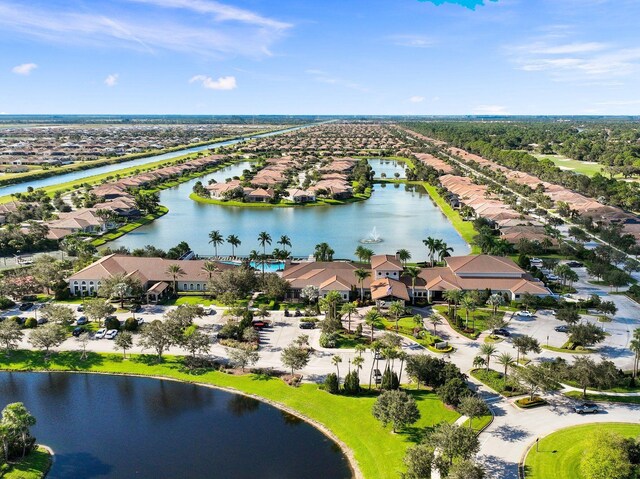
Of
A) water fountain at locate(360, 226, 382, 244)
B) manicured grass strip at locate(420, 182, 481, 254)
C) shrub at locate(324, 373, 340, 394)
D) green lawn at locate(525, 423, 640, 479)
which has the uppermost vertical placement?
manicured grass strip at locate(420, 182, 481, 254)

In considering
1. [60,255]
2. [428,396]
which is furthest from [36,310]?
[428,396]

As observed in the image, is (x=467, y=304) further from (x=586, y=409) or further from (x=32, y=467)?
(x=32, y=467)

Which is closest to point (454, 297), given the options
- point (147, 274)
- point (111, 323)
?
point (111, 323)

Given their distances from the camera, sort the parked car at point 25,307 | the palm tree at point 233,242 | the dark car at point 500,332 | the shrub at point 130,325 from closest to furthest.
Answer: the shrub at point 130,325 < the dark car at point 500,332 < the parked car at point 25,307 < the palm tree at point 233,242

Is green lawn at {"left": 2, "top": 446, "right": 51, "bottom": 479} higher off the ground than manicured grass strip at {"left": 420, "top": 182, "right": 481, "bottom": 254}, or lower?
lower

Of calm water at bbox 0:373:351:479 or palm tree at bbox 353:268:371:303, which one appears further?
palm tree at bbox 353:268:371:303

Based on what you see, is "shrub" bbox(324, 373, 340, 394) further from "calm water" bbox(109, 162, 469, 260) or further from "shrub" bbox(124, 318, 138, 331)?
"calm water" bbox(109, 162, 469, 260)

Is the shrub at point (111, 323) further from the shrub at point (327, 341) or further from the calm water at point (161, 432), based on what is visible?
the shrub at point (327, 341)

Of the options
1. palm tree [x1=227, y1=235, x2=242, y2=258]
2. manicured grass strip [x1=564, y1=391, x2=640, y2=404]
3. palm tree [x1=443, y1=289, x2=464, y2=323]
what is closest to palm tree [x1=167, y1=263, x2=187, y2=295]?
palm tree [x1=227, y1=235, x2=242, y2=258]

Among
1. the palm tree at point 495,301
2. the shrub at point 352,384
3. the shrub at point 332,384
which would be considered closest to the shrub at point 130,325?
the shrub at point 332,384
